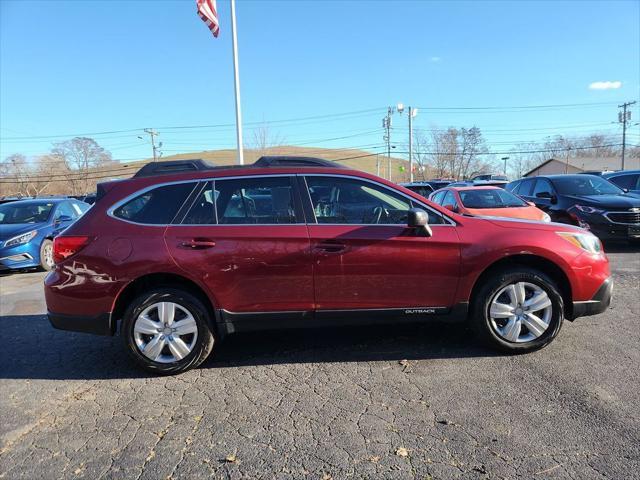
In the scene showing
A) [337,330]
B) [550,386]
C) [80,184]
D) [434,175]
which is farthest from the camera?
[80,184]

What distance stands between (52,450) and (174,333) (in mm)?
1207

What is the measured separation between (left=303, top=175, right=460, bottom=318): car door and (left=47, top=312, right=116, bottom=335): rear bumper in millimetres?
1802

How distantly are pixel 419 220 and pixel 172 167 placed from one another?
232cm

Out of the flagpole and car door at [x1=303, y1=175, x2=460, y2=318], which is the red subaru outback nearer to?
car door at [x1=303, y1=175, x2=460, y2=318]

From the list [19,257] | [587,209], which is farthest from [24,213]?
[587,209]

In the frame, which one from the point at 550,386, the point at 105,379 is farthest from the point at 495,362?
the point at 105,379

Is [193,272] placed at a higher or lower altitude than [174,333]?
higher

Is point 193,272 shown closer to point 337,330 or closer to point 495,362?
point 337,330

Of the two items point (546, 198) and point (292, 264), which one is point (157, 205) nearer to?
point (292, 264)

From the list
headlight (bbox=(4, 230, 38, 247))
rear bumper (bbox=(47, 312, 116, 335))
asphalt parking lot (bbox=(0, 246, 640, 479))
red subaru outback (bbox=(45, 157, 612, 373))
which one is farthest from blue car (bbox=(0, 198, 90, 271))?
red subaru outback (bbox=(45, 157, 612, 373))

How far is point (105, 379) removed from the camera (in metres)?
3.88

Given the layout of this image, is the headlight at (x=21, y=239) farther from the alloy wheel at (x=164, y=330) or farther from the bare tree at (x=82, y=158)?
the bare tree at (x=82, y=158)

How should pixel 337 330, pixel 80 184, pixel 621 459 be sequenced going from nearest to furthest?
pixel 621 459 → pixel 337 330 → pixel 80 184

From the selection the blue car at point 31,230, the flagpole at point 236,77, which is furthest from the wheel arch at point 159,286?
the flagpole at point 236,77
